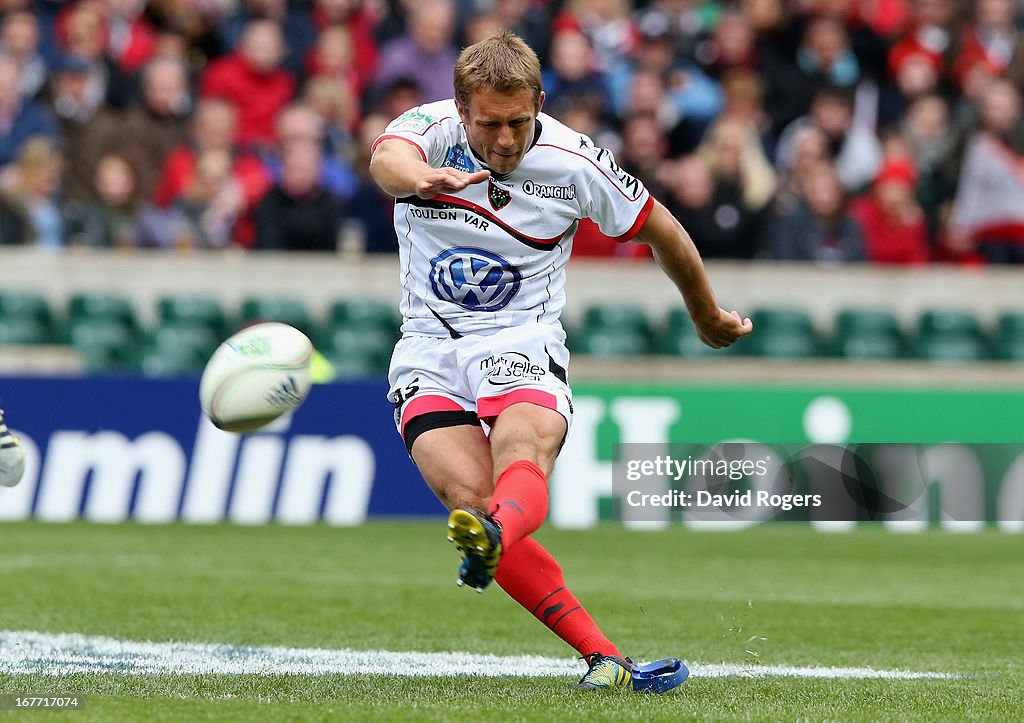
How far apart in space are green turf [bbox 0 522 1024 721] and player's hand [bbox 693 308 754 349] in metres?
1.29

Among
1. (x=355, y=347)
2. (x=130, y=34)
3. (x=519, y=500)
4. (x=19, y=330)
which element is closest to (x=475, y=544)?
(x=519, y=500)

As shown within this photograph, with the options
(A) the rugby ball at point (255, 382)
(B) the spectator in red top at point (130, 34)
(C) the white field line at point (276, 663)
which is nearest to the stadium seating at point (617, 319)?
(B) the spectator in red top at point (130, 34)

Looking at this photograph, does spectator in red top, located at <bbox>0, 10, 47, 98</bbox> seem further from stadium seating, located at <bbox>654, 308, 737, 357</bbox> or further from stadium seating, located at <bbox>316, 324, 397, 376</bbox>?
stadium seating, located at <bbox>654, 308, 737, 357</bbox>

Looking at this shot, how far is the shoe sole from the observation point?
4.96 m

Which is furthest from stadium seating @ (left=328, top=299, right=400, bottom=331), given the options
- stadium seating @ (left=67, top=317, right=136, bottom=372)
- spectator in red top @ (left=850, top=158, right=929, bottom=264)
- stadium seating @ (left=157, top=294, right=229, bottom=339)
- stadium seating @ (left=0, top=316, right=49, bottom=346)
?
spectator in red top @ (left=850, top=158, right=929, bottom=264)

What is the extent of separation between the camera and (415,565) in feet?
35.8

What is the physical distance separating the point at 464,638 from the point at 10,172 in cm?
912

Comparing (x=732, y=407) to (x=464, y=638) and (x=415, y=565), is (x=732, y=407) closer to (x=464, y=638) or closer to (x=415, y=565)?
(x=415, y=565)

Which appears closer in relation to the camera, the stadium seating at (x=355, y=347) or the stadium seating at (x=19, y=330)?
the stadium seating at (x=19, y=330)

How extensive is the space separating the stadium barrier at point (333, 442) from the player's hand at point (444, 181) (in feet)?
25.8

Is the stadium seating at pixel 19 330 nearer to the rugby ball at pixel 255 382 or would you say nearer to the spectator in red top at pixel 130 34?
the spectator in red top at pixel 130 34

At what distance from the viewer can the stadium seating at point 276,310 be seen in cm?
1498

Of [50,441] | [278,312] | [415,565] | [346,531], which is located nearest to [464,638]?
[415,565]

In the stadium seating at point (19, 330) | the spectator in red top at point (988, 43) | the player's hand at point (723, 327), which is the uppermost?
the spectator in red top at point (988, 43)
